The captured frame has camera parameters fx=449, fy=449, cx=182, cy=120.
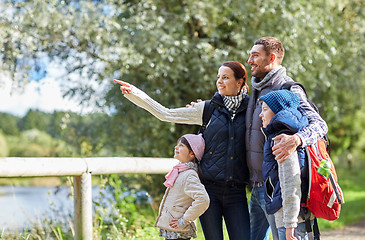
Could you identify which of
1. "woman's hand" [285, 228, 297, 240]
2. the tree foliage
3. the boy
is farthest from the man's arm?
the tree foliage

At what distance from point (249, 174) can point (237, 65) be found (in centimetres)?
76

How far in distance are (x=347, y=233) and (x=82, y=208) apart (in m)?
5.13

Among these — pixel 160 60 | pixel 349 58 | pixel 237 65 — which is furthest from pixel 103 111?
pixel 237 65

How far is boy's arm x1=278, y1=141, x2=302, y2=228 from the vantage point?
2418mm

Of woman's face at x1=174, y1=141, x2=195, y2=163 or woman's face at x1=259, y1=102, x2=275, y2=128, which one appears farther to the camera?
woman's face at x1=174, y1=141, x2=195, y2=163

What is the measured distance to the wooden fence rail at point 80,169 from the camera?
3.34 m

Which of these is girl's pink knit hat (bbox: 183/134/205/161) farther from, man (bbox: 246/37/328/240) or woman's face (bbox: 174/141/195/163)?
man (bbox: 246/37/328/240)

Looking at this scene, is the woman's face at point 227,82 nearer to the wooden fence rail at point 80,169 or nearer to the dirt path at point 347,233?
the wooden fence rail at point 80,169

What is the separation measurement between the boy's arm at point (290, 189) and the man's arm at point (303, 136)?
0.16 ft

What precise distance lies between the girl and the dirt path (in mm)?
4157

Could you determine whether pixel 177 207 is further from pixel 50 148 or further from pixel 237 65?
pixel 50 148

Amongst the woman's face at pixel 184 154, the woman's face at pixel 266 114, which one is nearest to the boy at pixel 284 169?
the woman's face at pixel 266 114

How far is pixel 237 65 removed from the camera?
3133 mm

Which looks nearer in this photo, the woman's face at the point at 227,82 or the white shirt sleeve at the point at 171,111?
the woman's face at the point at 227,82
